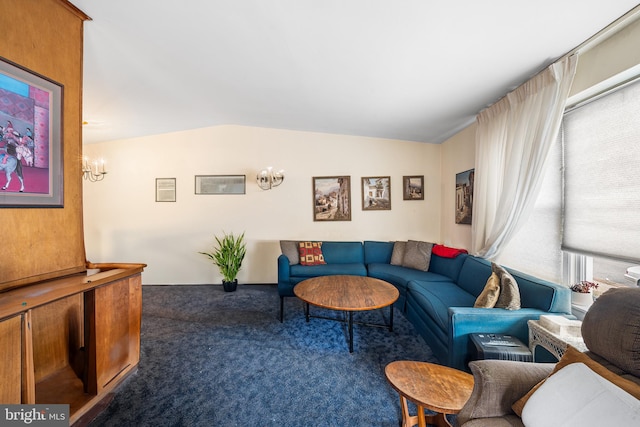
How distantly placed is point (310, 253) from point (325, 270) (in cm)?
43

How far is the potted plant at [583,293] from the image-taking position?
166cm

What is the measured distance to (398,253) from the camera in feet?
12.2

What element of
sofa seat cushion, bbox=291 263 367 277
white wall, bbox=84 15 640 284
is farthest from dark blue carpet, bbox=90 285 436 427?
white wall, bbox=84 15 640 284

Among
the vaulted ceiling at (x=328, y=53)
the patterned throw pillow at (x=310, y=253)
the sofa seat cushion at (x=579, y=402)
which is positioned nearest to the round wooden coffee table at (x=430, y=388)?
the sofa seat cushion at (x=579, y=402)

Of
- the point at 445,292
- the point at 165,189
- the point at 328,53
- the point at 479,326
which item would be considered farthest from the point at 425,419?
the point at 165,189

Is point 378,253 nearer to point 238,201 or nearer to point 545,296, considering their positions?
point 545,296

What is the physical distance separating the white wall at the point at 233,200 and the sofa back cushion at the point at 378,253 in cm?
32

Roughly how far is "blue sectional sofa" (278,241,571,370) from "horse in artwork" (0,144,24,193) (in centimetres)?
231

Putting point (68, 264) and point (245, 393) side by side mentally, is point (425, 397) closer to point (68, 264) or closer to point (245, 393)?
point (245, 393)

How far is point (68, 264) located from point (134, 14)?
1.82m

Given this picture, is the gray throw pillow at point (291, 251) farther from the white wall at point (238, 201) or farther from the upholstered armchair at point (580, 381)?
the upholstered armchair at point (580, 381)

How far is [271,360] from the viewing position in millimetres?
2045

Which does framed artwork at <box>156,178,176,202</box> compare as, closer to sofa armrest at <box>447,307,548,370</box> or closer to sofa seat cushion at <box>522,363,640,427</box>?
sofa armrest at <box>447,307,548,370</box>

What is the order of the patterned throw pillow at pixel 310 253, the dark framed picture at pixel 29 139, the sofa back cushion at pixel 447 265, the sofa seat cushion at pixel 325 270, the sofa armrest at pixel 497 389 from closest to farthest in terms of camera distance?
the sofa armrest at pixel 497 389 < the dark framed picture at pixel 29 139 < the sofa back cushion at pixel 447 265 < the sofa seat cushion at pixel 325 270 < the patterned throw pillow at pixel 310 253
